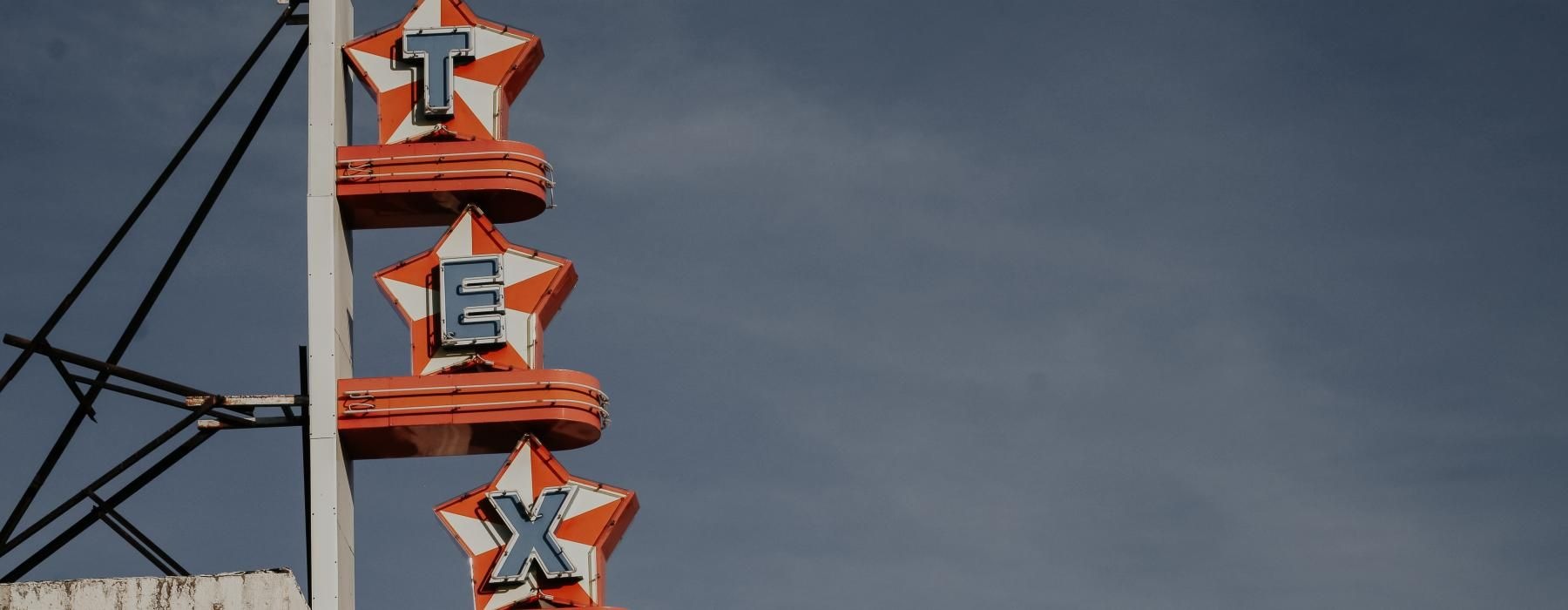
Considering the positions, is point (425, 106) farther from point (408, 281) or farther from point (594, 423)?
point (594, 423)

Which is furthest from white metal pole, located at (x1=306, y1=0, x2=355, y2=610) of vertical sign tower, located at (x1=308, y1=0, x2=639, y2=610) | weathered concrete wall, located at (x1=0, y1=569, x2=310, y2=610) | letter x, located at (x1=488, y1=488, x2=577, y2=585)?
weathered concrete wall, located at (x1=0, y1=569, x2=310, y2=610)

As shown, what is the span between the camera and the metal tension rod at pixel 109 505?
93.6 feet

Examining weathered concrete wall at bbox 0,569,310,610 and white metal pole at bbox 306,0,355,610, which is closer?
weathered concrete wall at bbox 0,569,310,610

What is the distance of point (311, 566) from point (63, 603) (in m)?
4.32

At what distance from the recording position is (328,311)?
96.9ft

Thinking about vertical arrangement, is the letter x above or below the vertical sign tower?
below

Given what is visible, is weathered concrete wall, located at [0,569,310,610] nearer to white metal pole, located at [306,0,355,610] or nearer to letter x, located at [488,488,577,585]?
white metal pole, located at [306,0,355,610]

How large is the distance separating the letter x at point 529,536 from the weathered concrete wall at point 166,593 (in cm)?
342

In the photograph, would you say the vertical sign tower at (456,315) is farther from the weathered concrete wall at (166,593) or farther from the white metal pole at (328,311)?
the weathered concrete wall at (166,593)

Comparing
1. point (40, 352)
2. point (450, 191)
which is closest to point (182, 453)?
point (40, 352)

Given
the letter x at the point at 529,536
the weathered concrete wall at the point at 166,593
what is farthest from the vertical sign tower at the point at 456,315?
the weathered concrete wall at the point at 166,593

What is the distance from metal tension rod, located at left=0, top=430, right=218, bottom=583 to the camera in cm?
2853

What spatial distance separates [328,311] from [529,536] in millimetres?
3614

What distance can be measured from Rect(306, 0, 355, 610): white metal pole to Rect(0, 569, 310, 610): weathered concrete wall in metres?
2.70
